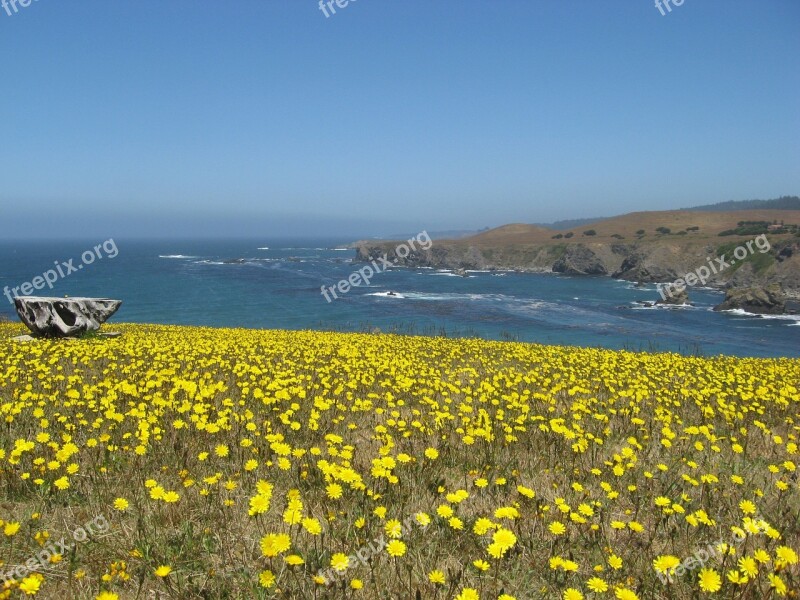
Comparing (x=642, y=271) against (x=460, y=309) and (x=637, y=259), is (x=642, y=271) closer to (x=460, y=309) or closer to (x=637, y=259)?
(x=637, y=259)

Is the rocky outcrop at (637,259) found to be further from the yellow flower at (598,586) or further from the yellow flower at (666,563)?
the yellow flower at (598,586)

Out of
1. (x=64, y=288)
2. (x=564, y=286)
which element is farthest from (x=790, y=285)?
(x=64, y=288)

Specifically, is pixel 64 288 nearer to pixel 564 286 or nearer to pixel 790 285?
pixel 564 286

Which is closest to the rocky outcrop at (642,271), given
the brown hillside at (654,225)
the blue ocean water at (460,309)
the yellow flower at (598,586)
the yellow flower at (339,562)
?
the blue ocean water at (460,309)

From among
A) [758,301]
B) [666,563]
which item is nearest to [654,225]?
[758,301]

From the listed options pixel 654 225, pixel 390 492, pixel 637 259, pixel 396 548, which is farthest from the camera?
pixel 654 225
